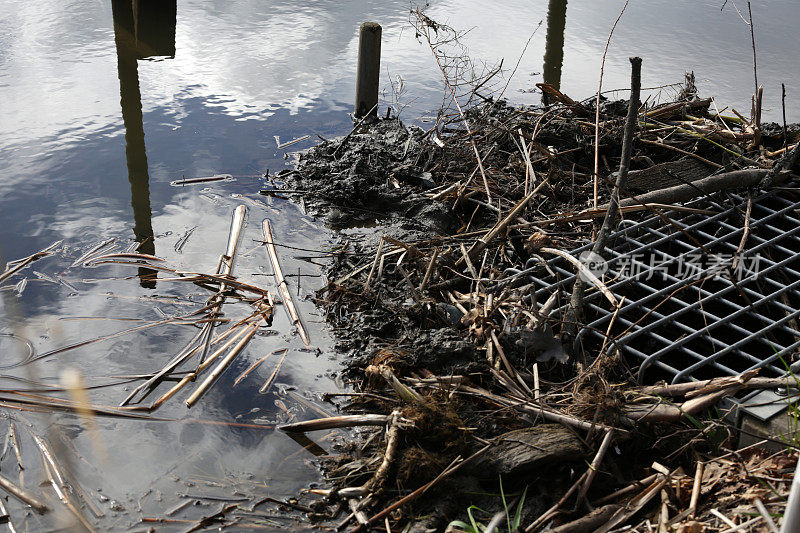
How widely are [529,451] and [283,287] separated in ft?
5.94

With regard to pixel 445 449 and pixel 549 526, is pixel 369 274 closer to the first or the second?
pixel 445 449

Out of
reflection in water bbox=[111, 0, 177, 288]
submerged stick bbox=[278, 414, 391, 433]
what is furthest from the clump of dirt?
submerged stick bbox=[278, 414, 391, 433]

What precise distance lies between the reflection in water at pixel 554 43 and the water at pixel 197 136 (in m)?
0.03

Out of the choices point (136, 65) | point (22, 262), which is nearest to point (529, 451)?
point (22, 262)

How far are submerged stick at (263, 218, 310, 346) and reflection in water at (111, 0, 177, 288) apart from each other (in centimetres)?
69

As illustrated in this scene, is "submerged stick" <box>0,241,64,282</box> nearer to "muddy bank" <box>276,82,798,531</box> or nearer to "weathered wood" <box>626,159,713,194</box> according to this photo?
"muddy bank" <box>276,82,798,531</box>

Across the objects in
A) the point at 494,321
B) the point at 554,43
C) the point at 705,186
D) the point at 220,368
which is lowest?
the point at 220,368

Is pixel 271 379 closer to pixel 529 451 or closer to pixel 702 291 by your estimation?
pixel 529 451

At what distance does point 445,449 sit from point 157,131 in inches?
162

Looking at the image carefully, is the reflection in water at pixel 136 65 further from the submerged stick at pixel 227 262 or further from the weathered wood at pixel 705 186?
the weathered wood at pixel 705 186

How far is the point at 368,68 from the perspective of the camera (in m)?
5.88

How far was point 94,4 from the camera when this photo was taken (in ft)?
26.5

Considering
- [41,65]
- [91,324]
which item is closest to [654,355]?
[91,324]

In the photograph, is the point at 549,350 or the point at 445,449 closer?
the point at 445,449
